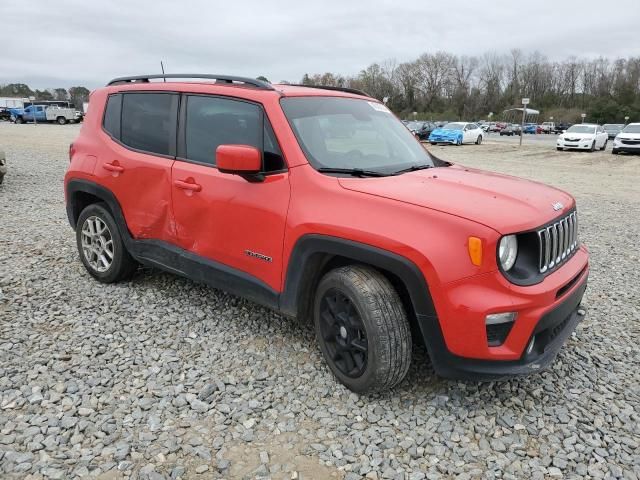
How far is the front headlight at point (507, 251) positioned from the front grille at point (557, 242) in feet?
0.55

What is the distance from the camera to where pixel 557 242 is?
2854mm

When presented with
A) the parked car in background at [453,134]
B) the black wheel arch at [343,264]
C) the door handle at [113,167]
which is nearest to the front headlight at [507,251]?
the black wheel arch at [343,264]

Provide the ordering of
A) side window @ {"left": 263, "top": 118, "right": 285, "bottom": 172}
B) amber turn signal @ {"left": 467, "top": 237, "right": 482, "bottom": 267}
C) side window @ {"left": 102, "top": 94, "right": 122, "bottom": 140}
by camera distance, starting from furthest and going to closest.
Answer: side window @ {"left": 102, "top": 94, "right": 122, "bottom": 140} → side window @ {"left": 263, "top": 118, "right": 285, "bottom": 172} → amber turn signal @ {"left": 467, "top": 237, "right": 482, "bottom": 267}

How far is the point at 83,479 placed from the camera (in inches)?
90.7

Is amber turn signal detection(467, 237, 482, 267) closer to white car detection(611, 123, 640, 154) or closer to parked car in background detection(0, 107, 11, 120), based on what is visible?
white car detection(611, 123, 640, 154)

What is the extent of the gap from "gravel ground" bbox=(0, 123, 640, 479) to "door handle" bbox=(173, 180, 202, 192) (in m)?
1.05

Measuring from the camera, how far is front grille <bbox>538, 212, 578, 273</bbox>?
2.68 metres

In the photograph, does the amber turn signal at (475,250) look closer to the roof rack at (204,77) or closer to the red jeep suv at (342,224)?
the red jeep suv at (342,224)

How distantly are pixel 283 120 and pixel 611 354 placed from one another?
2817mm

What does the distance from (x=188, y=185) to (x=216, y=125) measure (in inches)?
18.6

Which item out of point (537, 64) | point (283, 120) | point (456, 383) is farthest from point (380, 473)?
point (537, 64)

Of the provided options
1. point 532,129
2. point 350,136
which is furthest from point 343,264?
point 532,129

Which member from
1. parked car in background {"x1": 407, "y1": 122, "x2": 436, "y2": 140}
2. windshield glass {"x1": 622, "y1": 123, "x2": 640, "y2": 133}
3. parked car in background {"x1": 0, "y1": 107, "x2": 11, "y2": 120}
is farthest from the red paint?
parked car in background {"x1": 0, "y1": 107, "x2": 11, "y2": 120}

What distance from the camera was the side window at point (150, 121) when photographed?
383 centimetres
